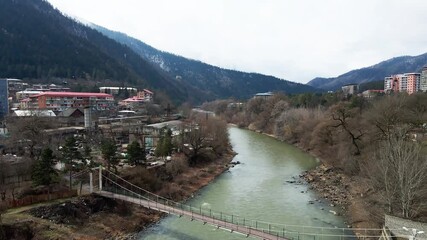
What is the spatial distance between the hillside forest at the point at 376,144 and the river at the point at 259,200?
2582 millimetres

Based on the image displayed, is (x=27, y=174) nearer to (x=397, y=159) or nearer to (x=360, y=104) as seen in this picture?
(x=397, y=159)

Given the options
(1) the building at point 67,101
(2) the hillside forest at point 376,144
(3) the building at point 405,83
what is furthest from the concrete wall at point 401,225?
(3) the building at point 405,83

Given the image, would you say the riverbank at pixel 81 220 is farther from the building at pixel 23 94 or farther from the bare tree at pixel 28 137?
the building at pixel 23 94

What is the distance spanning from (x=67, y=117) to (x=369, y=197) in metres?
32.2

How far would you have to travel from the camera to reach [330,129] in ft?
108

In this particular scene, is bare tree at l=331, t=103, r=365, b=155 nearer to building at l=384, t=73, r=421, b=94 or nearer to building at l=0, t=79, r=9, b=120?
building at l=0, t=79, r=9, b=120

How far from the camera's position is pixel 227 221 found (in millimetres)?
15875

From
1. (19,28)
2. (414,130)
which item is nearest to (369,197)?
(414,130)

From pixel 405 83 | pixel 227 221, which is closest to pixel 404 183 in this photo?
pixel 227 221

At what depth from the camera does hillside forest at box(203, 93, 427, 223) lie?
1511cm

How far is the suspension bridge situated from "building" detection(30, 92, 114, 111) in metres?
30.9

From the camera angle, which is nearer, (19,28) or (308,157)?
(308,157)

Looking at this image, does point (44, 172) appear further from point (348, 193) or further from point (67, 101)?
point (67, 101)

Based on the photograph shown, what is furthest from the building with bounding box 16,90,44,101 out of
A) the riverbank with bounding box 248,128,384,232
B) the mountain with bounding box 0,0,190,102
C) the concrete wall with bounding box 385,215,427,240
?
the concrete wall with bounding box 385,215,427,240
